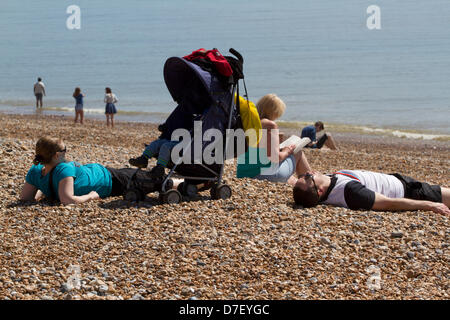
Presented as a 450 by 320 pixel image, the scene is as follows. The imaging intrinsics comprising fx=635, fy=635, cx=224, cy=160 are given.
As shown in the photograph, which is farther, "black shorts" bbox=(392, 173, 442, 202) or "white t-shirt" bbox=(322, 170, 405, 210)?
"black shorts" bbox=(392, 173, 442, 202)

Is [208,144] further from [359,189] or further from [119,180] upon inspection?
[359,189]

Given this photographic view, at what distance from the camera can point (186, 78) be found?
→ 7062 millimetres

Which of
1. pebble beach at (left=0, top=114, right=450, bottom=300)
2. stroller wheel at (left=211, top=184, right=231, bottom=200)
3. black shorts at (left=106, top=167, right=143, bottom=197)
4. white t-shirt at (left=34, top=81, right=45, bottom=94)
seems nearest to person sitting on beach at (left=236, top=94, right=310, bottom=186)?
pebble beach at (left=0, top=114, right=450, bottom=300)

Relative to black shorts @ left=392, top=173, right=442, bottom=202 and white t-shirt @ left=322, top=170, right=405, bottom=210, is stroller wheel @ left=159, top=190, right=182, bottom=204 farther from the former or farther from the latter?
black shorts @ left=392, top=173, right=442, bottom=202

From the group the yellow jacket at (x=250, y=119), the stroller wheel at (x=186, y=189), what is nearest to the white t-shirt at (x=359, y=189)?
the yellow jacket at (x=250, y=119)

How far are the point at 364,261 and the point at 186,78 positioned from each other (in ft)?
10.1

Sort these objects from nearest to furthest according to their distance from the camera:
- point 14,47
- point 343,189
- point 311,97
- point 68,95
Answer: point 343,189, point 311,97, point 68,95, point 14,47

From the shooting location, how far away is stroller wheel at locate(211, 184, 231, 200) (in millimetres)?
6742

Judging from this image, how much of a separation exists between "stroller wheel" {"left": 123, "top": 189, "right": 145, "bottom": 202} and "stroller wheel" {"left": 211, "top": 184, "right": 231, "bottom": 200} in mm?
763

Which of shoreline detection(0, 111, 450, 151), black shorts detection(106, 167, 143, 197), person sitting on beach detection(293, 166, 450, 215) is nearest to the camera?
person sitting on beach detection(293, 166, 450, 215)

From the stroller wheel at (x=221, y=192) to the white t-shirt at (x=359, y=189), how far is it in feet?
3.36

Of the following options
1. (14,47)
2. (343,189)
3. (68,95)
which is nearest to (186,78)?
(343,189)

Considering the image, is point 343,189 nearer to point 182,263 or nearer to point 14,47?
point 182,263
